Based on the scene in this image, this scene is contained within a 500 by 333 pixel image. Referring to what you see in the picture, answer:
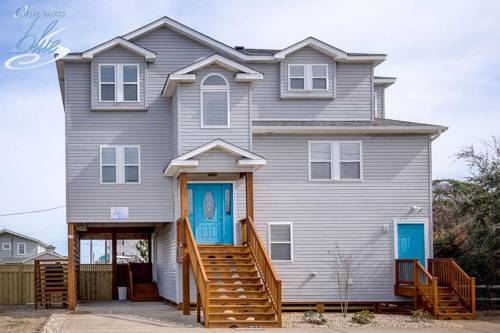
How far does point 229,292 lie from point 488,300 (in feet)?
33.5

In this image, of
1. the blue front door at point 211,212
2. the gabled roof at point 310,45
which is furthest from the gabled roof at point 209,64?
the blue front door at point 211,212

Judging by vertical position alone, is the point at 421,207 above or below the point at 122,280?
above

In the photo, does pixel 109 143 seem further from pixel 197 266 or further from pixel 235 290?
pixel 235 290

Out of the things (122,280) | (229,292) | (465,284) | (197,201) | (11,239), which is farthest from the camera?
(11,239)

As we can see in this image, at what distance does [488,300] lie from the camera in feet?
91.7

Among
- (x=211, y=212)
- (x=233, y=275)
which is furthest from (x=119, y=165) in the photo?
(x=233, y=275)

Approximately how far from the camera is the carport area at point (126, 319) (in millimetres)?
20766

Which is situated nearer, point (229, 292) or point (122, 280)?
point (229, 292)

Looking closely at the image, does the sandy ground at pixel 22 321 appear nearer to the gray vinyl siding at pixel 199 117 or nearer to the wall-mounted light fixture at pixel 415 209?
the gray vinyl siding at pixel 199 117

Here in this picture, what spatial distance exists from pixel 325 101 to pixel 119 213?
26.0ft

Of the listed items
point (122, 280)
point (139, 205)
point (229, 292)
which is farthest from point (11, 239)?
point (229, 292)

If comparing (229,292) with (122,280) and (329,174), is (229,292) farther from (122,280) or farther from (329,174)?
(122,280)

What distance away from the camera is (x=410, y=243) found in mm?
27047

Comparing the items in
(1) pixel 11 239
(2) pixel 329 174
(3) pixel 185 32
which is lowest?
(1) pixel 11 239
